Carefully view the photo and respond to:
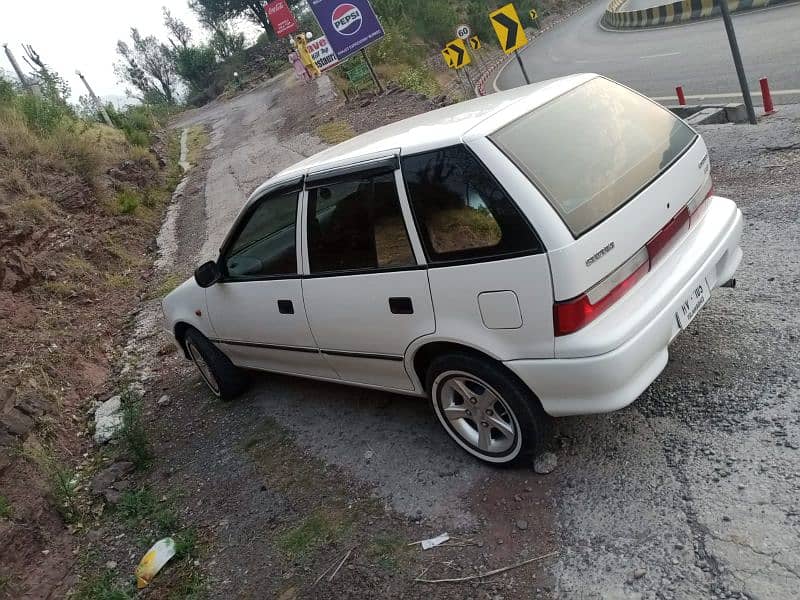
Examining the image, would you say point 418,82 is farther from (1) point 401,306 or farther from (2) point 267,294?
(1) point 401,306

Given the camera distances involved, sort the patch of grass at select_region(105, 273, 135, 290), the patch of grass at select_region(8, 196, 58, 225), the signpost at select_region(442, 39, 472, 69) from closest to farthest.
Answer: the patch of grass at select_region(105, 273, 135, 290) < the patch of grass at select_region(8, 196, 58, 225) < the signpost at select_region(442, 39, 472, 69)

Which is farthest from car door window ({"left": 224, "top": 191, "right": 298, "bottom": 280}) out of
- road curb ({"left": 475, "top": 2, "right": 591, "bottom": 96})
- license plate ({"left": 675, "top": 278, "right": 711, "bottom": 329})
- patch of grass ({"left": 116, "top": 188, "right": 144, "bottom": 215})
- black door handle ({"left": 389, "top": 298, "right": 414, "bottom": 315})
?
road curb ({"left": 475, "top": 2, "right": 591, "bottom": 96})

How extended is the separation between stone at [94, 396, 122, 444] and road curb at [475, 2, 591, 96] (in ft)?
48.4

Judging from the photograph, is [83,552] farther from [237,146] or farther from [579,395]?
[237,146]

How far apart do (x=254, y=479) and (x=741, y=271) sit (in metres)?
3.71

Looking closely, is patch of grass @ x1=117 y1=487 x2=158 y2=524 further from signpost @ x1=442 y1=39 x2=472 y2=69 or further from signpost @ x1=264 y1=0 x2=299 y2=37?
signpost @ x1=264 y1=0 x2=299 y2=37

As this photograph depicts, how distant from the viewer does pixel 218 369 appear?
17.0 feet

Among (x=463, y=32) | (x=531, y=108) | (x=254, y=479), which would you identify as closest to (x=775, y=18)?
(x=463, y=32)

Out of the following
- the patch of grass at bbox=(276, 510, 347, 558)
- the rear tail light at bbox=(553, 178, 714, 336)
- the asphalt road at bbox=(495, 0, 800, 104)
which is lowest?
the asphalt road at bbox=(495, 0, 800, 104)

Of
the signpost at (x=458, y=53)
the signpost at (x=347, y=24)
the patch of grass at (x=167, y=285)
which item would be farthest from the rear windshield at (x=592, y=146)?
the signpost at (x=347, y=24)

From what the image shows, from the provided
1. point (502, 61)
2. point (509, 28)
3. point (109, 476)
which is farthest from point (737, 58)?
point (502, 61)

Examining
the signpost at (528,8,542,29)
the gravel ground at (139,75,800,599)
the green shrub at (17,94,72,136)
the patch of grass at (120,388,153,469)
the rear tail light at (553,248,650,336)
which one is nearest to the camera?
the gravel ground at (139,75,800,599)

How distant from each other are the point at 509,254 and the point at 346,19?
58.7ft

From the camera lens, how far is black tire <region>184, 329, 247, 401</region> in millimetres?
5184
